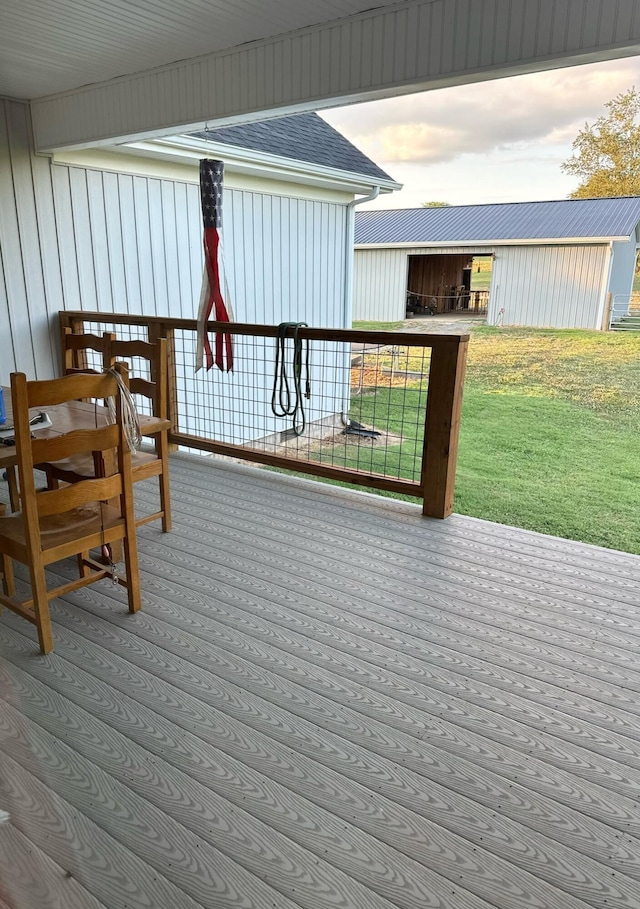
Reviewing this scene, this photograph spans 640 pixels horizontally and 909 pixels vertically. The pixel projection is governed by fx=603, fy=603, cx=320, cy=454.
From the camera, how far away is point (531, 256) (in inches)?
475

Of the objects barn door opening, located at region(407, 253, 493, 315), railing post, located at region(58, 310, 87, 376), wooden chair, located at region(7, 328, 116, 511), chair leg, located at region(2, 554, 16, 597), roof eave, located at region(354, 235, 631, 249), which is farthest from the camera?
barn door opening, located at region(407, 253, 493, 315)

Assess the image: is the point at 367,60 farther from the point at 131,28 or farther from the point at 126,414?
the point at 126,414

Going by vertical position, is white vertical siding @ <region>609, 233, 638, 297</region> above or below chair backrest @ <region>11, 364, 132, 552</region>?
above

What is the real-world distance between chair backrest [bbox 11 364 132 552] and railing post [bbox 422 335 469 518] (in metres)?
1.82

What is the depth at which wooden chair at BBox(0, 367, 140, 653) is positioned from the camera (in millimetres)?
2074

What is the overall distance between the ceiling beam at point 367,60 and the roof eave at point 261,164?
85 cm

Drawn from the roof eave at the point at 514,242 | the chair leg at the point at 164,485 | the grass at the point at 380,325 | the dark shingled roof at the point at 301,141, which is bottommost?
the chair leg at the point at 164,485

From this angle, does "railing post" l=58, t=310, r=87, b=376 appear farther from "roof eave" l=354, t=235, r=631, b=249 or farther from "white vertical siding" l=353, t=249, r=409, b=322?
"roof eave" l=354, t=235, r=631, b=249

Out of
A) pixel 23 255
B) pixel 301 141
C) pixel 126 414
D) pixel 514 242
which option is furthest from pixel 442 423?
pixel 514 242

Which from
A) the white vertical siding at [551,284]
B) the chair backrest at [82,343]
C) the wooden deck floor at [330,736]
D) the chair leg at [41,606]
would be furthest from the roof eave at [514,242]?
the chair leg at [41,606]

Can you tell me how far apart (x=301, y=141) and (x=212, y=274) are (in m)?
3.76

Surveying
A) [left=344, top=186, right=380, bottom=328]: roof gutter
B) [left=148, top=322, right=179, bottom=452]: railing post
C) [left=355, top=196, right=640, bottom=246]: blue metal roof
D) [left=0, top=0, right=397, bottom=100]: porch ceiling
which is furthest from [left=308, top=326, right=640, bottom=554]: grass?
[left=0, top=0, right=397, bottom=100]: porch ceiling

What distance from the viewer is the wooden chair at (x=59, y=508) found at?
81.7 inches

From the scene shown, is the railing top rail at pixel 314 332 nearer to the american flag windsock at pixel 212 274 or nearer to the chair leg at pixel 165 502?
the american flag windsock at pixel 212 274
